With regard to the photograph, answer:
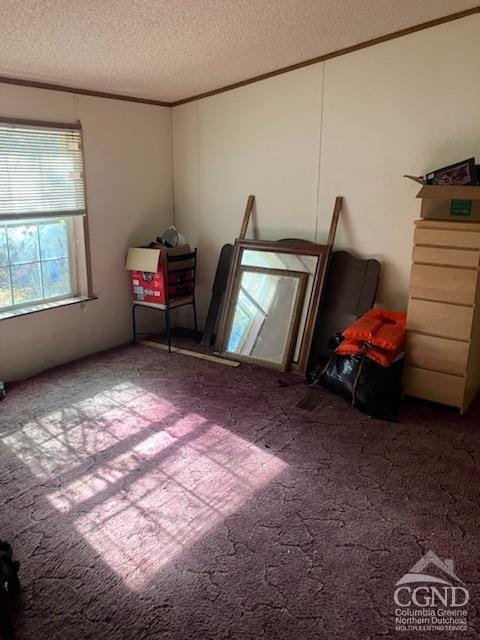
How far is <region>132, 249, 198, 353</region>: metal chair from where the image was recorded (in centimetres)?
417

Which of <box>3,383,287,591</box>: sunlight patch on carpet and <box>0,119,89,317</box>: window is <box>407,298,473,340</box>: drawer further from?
<box>0,119,89,317</box>: window

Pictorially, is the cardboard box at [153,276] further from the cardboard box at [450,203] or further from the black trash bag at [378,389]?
the cardboard box at [450,203]

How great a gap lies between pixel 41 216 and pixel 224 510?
2.47 metres

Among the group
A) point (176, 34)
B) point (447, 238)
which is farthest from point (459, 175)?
point (176, 34)

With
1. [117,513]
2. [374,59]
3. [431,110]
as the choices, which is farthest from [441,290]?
[117,513]

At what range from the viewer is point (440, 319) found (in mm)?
3102

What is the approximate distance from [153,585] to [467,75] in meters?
3.38

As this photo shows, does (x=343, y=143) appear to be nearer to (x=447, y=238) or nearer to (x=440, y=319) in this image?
(x=447, y=238)

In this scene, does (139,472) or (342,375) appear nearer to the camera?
(139,472)

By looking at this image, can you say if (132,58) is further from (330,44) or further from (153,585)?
(153,585)

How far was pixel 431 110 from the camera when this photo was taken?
3428 mm

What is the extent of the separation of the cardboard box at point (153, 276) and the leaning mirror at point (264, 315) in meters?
0.48

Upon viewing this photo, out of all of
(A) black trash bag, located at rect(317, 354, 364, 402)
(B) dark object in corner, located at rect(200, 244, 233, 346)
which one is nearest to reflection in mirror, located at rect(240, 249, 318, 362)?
(B) dark object in corner, located at rect(200, 244, 233, 346)

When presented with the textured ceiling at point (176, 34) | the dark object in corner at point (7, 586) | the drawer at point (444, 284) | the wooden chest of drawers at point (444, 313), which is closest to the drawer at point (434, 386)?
the wooden chest of drawers at point (444, 313)
